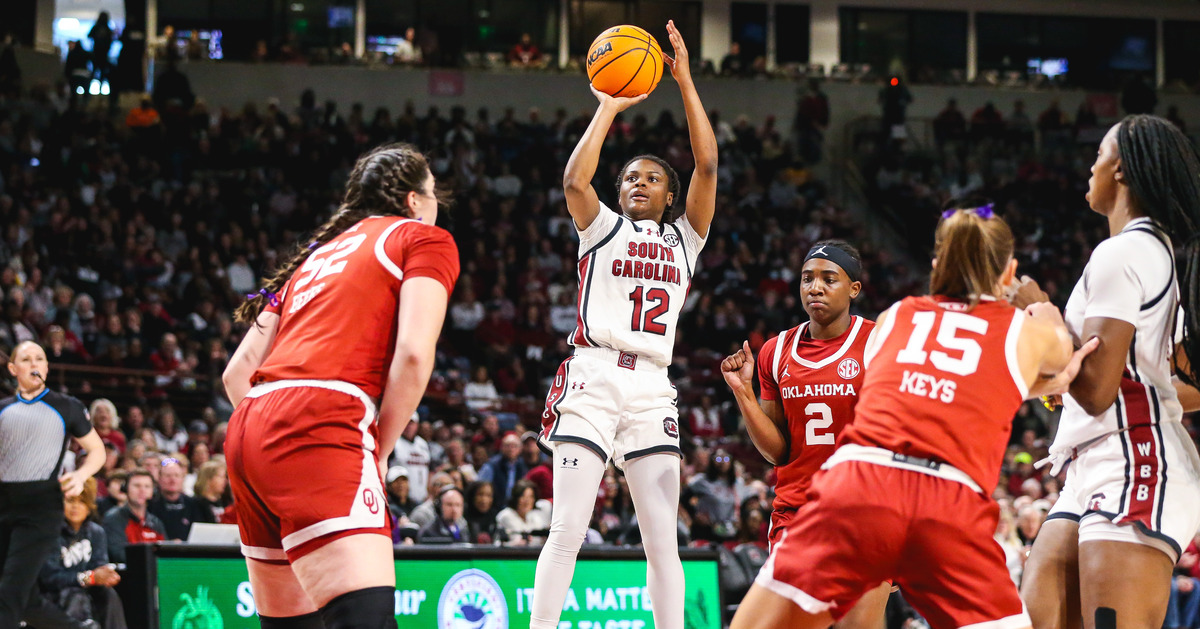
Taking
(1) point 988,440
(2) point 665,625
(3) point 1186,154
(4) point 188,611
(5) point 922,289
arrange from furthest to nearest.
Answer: (5) point 922,289
(4) point 188,611
(2) point 665,625
(3) point 1186,154
(1) point 988,440

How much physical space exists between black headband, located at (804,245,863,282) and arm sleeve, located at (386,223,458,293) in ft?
7.41

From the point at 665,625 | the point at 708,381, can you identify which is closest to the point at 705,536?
the point at 708,381

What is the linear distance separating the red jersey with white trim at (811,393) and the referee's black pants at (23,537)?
17.0 ft

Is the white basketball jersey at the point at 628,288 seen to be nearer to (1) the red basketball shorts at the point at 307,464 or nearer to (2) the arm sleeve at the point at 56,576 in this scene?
(1) the red basketball shorts at the point at 307,464

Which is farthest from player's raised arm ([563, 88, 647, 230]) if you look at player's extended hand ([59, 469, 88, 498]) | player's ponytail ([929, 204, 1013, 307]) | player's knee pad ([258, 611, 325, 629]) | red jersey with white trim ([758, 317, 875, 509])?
player's extended hand ([59, 469, 88, 498])

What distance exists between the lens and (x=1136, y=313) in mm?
3910

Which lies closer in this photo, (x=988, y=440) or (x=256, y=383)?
(x=988, y=440)

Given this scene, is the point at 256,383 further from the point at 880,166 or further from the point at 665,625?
the point at 880,166

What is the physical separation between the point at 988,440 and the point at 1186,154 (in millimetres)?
1384

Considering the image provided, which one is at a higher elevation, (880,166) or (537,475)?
(880,166)

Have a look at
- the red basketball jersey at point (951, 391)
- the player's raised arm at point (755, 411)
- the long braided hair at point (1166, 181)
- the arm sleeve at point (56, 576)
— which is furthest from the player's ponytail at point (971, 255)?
the arm sleeve at point (56, 576)

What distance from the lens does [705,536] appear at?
40.7 ft

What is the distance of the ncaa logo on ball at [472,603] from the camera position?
7.78 m

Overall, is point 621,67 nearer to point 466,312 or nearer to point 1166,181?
point 1166,181
